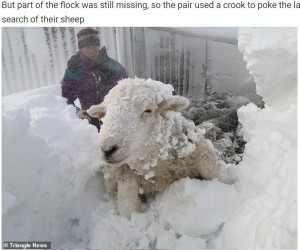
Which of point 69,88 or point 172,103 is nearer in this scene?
point 172,103

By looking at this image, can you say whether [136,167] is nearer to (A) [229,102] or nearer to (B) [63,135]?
(B) [63,135]

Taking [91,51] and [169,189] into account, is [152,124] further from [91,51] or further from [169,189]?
[91,51]

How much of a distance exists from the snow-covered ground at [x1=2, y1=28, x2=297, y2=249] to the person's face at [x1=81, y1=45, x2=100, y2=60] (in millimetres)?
241

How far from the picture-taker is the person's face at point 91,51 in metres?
1.06

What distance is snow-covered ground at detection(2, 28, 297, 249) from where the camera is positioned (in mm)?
801

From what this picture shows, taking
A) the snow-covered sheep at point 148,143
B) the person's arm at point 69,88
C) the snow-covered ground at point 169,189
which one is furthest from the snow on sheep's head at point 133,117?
the person's arm at point 69,88

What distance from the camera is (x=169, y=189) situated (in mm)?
872

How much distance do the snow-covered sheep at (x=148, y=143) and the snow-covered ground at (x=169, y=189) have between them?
3cm

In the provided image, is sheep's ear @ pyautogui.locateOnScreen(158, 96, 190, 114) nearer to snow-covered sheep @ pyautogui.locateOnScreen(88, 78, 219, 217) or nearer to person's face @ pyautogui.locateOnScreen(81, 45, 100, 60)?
snow-covered sheep @ pyautogui.locateOnScreen(88, 78, 219, 217)

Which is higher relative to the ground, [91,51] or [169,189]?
[91,51]

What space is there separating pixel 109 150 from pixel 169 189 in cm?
19

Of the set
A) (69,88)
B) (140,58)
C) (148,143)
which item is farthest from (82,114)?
(148,143)

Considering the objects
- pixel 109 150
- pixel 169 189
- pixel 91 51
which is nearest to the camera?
pixel 109 150

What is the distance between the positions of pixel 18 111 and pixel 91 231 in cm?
30
